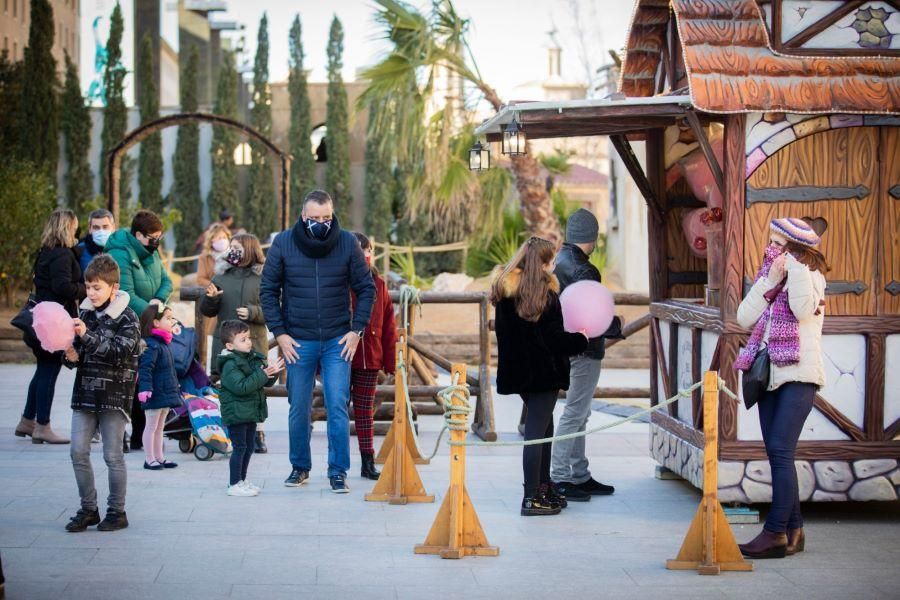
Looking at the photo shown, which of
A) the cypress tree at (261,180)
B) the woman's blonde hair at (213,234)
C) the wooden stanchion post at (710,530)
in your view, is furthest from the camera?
the cypress tree at (261,180)

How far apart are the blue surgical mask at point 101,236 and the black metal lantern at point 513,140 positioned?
3402 mm

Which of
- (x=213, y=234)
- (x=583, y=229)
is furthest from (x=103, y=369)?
(x=213, y=234)

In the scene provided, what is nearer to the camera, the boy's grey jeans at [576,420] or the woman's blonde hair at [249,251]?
the boy's grey jeans at [576,420]

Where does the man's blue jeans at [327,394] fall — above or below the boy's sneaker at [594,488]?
above

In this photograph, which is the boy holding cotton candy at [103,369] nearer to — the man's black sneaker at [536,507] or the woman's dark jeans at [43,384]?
the man's black sneaker at [536,507]

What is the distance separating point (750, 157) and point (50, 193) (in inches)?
981

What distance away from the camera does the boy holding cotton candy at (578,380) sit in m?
8.50

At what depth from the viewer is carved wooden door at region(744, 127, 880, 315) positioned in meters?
7.76

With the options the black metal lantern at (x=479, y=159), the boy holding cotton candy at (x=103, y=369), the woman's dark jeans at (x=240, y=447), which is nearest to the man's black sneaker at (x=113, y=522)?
the boy holding cotton candy at (x=103, y=369)

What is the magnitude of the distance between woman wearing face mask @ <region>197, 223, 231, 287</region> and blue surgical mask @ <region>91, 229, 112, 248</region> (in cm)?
89

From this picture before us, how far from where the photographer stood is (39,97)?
1374 inches

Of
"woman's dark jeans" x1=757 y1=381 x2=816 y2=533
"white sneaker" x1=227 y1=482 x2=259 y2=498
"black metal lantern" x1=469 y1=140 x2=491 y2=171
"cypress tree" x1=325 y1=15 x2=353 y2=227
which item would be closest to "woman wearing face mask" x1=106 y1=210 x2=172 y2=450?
"white sneaker" x1=227 y1=482 x2=259 y2=498

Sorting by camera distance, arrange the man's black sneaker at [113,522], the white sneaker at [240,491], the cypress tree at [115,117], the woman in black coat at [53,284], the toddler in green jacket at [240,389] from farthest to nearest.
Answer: the cypress tree at [115,117], the woman in black coat at [53,284], the white sneaker at [240,491], the toddler in green jacket at [240,389], the man's black sneaker at [113,522]

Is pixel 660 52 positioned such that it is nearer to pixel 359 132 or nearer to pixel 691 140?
pixel 691 140
